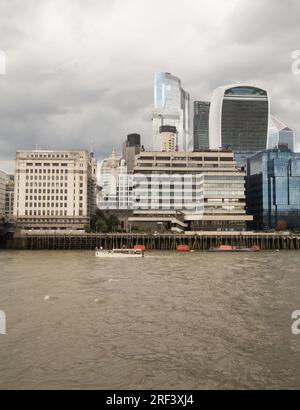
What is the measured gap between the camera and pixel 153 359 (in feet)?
77.2

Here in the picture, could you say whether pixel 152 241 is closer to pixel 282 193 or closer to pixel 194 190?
pixel 194 190

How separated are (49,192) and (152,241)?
6113 cm

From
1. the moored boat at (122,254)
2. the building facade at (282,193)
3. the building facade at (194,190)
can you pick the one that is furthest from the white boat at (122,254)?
the building facade at (282,193)

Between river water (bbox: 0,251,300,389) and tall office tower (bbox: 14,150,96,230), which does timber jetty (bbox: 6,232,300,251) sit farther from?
river water (bbox: 0,251,300,389)

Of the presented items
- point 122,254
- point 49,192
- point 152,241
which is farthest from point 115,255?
point 49,192

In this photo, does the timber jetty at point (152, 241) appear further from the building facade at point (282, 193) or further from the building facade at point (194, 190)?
the building facade at point (282, 193)

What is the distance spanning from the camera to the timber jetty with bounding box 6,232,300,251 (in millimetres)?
131125

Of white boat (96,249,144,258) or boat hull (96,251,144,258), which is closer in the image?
boat hull (96,251,144,258)

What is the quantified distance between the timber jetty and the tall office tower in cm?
3551

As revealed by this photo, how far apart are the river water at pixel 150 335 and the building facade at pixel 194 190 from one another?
101798mm

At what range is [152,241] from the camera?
131 metres

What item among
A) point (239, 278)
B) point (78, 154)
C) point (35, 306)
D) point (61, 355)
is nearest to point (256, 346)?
point (61, 355)

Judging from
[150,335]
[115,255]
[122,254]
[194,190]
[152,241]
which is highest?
[194,190]

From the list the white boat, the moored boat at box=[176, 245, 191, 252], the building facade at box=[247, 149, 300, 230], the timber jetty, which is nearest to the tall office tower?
the timber jetty
